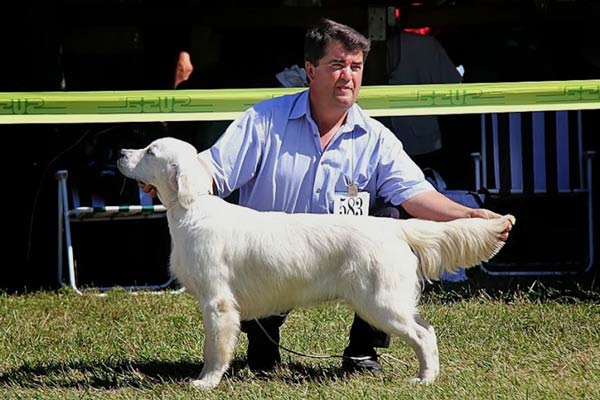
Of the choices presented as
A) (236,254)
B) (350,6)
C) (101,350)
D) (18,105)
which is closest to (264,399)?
(236,254)

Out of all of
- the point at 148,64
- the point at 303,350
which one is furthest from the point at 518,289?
the point at 148,64

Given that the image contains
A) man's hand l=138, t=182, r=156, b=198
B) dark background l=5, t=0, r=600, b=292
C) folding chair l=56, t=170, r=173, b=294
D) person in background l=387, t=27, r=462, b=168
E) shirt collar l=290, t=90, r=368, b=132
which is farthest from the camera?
person in background l=387, t=27, r=462, b=168

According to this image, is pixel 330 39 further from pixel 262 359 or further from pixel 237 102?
pixel 237 102

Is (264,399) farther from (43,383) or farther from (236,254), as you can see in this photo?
(43,383)

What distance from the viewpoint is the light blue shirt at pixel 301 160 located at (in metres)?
4.82

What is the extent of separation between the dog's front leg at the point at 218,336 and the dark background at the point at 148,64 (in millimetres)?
2609

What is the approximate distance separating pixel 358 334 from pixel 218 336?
0.70 m

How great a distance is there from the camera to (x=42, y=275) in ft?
23.4

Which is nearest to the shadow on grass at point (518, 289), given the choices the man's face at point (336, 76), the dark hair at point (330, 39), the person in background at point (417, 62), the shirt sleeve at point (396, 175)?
the person in background at point (417, 62)

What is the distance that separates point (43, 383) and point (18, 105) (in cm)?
197

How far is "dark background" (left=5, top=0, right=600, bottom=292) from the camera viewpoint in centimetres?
735

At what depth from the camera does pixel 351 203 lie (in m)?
4.83

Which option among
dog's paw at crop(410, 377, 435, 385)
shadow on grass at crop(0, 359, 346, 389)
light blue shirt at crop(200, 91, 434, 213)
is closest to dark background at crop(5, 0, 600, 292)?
shadow on grass at crop(0, 359, 346, 389)

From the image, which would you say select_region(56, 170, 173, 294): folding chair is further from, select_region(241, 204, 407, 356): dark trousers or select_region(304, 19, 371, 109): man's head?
select_region(304, 19, 371, 109): man's head
